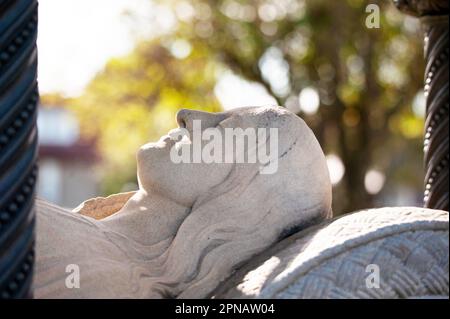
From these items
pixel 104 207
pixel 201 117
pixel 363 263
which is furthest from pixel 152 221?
pixel 363 263

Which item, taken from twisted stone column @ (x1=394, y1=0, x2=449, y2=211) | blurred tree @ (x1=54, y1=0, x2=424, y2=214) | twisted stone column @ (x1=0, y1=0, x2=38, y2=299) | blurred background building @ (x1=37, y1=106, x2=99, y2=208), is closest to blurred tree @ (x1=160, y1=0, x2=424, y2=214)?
blurred tree @ (x1=54, y1=0, x2=424, y2=214)

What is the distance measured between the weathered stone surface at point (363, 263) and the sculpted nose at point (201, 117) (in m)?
0.69

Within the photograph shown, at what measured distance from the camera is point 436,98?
369cm

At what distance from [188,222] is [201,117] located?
1.42 feet

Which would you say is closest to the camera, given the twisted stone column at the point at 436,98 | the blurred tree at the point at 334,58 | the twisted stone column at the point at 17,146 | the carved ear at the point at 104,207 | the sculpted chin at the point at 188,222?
the twisted stone column at the point at 17,146

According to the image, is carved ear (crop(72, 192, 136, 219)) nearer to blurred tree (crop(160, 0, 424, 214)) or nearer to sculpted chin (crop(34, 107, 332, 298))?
sculpted chin (crop(34, 107, 332, 298))

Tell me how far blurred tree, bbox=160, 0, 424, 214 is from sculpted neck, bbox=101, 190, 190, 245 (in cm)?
A: 1028

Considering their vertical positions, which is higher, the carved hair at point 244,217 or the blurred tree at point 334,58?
the blurred tree at point 334,58

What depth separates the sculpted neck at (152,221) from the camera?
3.21 m

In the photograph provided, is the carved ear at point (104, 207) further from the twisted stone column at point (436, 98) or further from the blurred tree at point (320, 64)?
the blurred tree at point (320, 64)

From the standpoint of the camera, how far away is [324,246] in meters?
2.71

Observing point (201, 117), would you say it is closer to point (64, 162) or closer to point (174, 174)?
point (174, 174)

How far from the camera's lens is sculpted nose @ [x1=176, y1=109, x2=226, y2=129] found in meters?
3.30

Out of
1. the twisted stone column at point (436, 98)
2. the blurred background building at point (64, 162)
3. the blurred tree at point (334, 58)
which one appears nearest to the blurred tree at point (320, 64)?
the blurred tree at point (334, 58)
